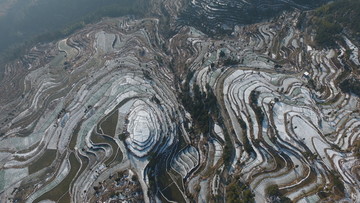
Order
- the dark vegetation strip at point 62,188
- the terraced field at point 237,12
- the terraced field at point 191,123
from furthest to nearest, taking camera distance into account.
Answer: the terraced field at point 237,12
the dark vegetation strip at point 62,188
the terraced field at point 191,123

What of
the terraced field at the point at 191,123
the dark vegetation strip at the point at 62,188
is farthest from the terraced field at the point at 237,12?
the dark vegetation strip at the point at 62,188

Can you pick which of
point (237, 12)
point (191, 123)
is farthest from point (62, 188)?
point (237, 12)

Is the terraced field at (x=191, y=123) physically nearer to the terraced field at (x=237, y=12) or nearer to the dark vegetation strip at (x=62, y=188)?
the dark vegetation strip at (x=62, y=188)

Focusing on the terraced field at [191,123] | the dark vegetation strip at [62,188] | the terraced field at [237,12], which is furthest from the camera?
the terraced field at [237,12]

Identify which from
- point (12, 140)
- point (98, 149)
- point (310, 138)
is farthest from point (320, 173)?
point (12, 140)

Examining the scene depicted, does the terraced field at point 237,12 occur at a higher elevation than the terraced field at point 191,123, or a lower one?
higher

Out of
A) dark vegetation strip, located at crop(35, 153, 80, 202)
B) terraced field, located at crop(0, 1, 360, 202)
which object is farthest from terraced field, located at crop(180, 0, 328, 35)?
dark vegetation strip, located at crop(35, 153, 80, 202)

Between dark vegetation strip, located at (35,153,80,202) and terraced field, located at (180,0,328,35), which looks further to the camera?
terraced field, located at (180,0,328,35)

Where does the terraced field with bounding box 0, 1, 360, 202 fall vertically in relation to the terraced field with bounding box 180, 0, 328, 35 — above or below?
below

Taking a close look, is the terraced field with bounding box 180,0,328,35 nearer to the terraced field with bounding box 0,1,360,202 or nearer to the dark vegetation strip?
the terraced field with bounding box 0,1,360,202
